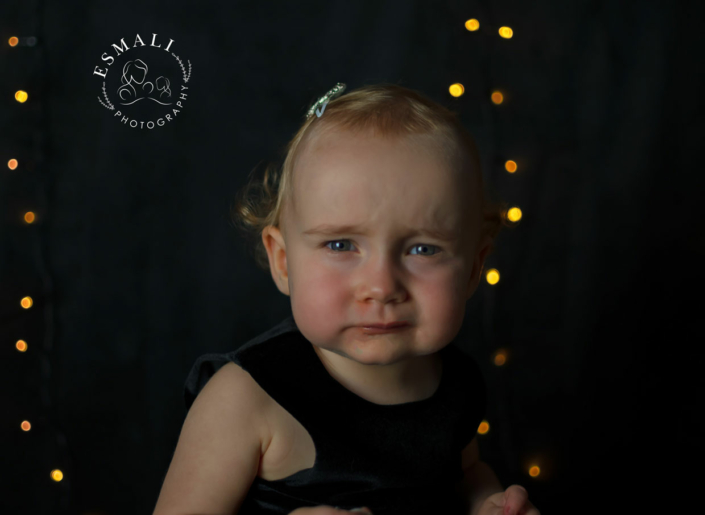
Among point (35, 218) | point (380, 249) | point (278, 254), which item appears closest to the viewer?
point (380, 249)

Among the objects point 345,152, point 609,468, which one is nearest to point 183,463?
point 345,152

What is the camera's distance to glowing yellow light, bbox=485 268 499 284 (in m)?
1.51

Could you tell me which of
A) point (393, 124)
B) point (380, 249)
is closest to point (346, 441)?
point (380, 249)

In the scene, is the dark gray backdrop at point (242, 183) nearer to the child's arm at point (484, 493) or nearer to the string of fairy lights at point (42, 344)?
the string of fairy lights at point (42, 344)

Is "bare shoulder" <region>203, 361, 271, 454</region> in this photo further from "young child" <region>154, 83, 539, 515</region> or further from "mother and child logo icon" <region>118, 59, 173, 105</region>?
"mother and child logo icon" <region>118, 59, 173, 105</region>

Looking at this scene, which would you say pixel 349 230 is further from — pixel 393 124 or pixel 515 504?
pixel 515 504

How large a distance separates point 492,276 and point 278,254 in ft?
2.17

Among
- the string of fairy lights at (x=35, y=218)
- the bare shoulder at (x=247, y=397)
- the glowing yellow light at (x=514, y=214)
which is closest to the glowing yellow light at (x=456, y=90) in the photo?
the string of fairy lights at (x=35, y=218)

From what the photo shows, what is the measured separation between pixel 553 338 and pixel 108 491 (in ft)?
3.42

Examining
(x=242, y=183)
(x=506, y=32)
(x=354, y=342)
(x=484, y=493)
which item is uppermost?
(x=506, y=32)

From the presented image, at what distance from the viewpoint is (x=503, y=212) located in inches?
57.3

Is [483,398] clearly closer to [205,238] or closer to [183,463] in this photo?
[183,463]

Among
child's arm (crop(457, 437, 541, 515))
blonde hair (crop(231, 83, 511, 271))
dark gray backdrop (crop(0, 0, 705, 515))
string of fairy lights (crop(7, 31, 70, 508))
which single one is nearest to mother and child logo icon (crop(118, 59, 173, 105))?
dark gray backdrop (crop(0, 0, 705, 515))

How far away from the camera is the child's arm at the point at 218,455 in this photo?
0.85 metres
